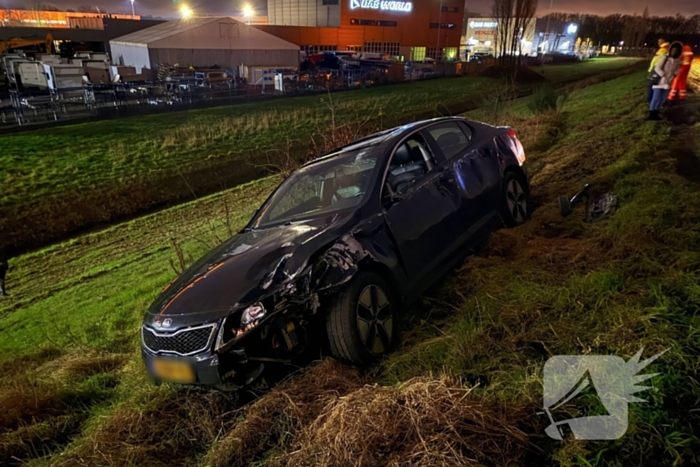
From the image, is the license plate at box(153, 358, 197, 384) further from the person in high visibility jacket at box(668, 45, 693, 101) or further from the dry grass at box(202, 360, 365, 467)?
the person in high visibility jacket at box(668, 45, 693, 101)

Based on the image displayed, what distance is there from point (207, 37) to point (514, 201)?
33028 mm

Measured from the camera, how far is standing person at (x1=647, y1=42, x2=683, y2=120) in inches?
391

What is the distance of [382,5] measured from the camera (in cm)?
6016

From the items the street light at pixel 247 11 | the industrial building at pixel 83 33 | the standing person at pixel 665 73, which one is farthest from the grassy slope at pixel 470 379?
the street light at pixel 247 11

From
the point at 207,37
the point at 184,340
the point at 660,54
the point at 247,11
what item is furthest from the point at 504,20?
the point at 247,11

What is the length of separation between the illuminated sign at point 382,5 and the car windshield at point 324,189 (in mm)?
59410

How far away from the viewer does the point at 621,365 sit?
107 inches

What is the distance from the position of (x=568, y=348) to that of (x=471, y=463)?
121cm

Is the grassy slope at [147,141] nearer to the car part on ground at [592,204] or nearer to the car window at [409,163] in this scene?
the car part on ground at [592,204]

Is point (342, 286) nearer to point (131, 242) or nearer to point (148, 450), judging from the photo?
point (148, 450)

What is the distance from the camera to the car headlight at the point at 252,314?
3.27 m

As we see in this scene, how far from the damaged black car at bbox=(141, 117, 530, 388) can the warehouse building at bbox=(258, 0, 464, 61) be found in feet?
175

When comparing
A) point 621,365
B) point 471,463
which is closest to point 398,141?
point 621,365

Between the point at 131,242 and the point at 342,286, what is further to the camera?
the point at 131,242
